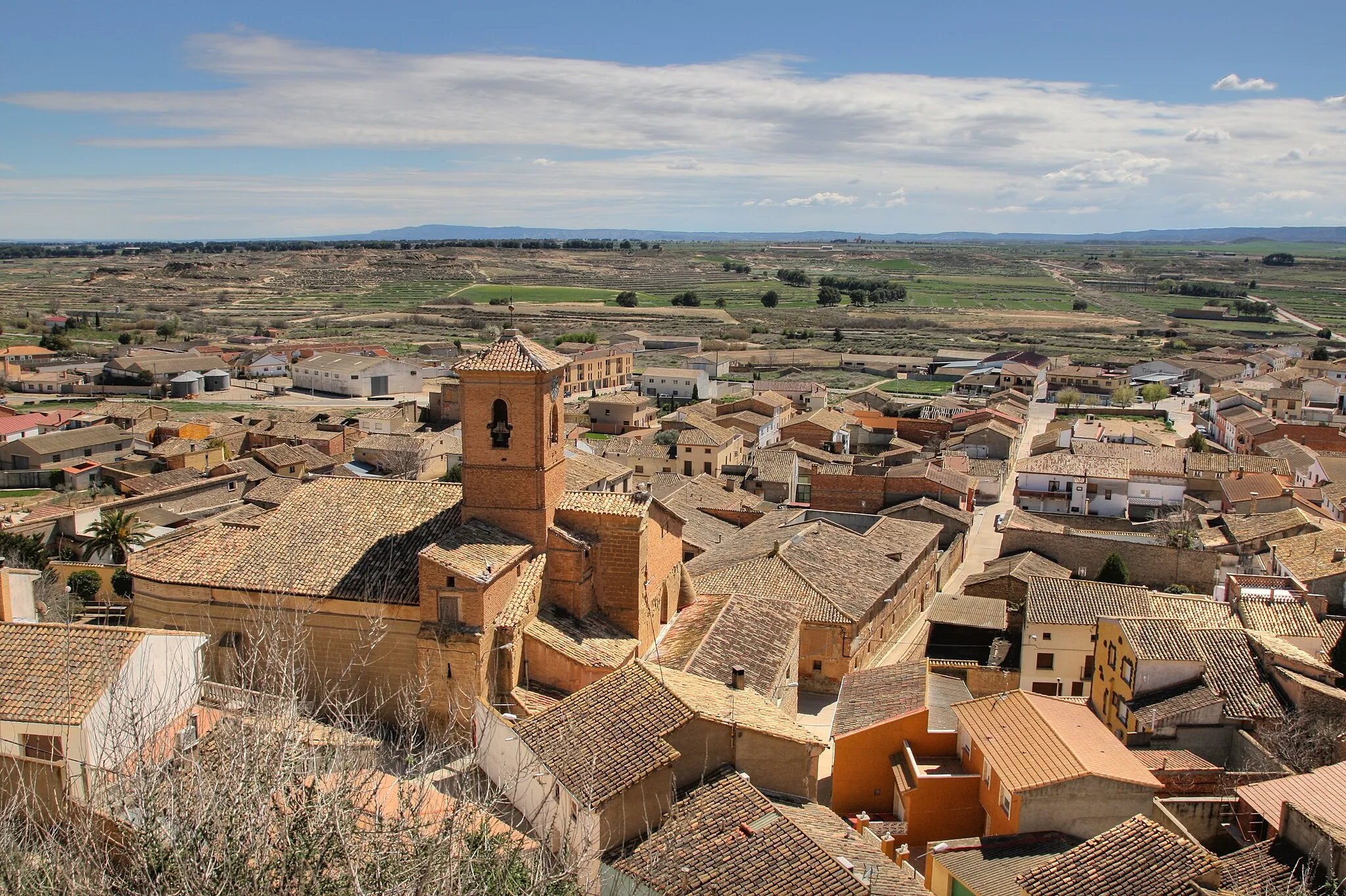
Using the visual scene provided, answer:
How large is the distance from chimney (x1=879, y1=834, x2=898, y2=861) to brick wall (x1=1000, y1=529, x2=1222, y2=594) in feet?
64.9

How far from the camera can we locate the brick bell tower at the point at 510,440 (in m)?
18.8

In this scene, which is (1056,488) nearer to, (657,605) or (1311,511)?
(1311,511)

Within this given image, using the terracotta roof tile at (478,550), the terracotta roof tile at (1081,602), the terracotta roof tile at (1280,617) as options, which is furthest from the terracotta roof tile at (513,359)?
the terracotta roof tile at (1280,617)

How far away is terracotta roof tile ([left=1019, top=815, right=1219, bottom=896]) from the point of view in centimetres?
1227

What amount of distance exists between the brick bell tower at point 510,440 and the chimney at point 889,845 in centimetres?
769

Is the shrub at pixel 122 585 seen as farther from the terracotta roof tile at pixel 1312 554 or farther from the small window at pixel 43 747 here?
the terracotta roof tile at pixel 1312 554

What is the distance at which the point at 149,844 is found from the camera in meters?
7.45

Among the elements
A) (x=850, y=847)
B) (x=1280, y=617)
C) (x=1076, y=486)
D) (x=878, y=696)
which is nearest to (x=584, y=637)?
(x=878, y=696)

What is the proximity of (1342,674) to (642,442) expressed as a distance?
117 ft

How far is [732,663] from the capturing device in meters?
19.0

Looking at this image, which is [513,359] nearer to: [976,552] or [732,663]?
[732,663]

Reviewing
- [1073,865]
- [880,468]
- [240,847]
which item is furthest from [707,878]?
[880,468]

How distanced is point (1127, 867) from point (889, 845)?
3.77 m

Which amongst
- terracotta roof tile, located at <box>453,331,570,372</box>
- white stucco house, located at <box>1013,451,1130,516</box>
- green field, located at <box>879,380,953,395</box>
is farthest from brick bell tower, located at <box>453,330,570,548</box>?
green field, located at <box>879,380,953,395</box>
